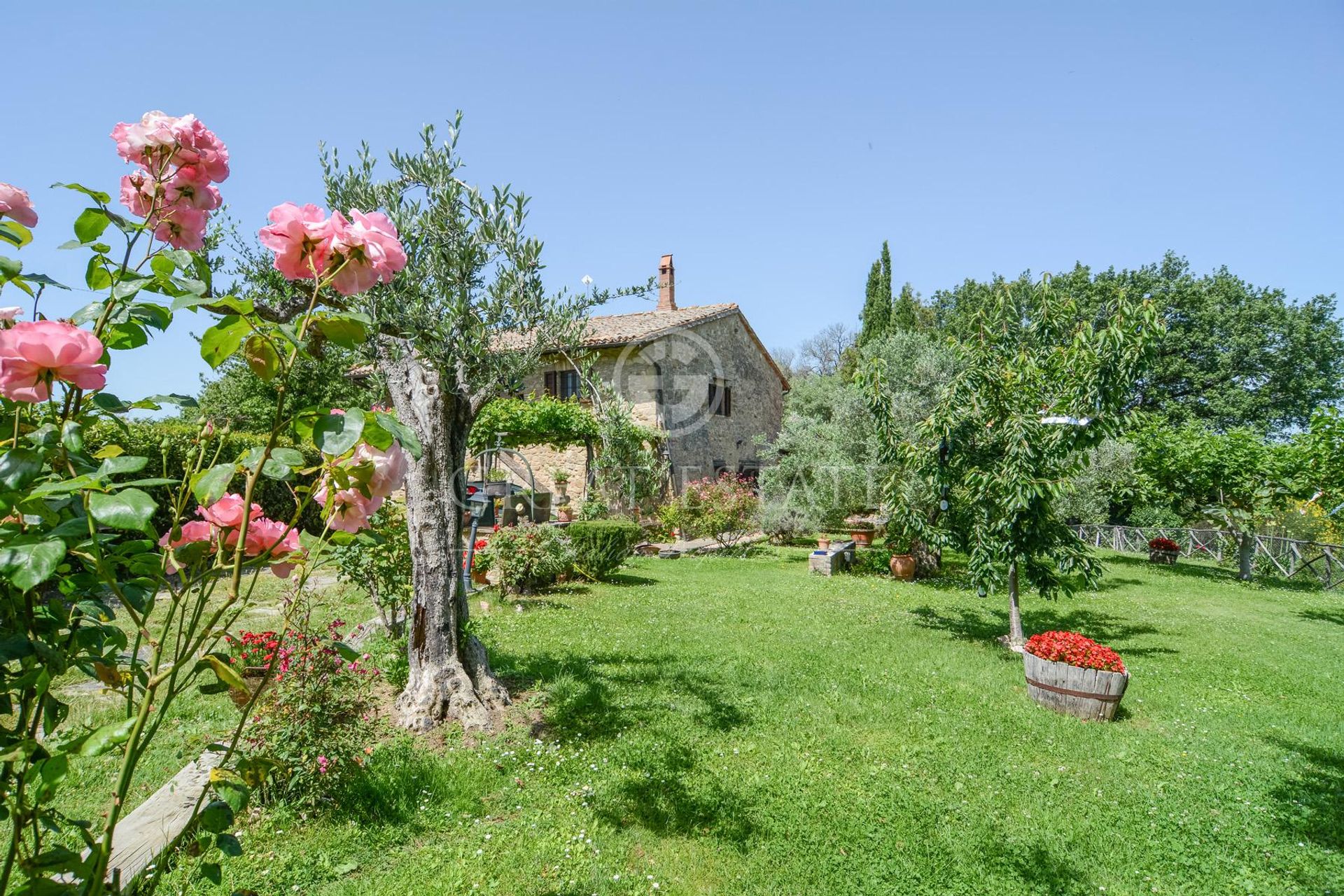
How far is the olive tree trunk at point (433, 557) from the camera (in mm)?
5094

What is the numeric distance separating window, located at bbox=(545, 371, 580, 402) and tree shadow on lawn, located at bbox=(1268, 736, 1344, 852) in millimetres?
16073

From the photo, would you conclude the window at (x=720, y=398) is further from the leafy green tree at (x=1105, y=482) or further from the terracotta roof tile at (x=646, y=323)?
the leafy green tree at (x=1105, y=482)

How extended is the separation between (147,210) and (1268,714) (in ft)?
30.0

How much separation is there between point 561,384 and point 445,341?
14.2 meters

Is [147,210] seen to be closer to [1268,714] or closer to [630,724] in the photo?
[630,724]

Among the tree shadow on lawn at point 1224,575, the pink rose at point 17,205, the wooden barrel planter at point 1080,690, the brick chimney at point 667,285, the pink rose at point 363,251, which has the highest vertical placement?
the brick chimney at point 667,285

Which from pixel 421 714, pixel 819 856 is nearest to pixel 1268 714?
pixel 819 856

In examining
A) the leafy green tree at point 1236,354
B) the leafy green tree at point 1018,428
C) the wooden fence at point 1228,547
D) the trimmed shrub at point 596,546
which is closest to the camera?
the leafy green tree at point 1018,428

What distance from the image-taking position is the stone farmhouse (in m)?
18.2

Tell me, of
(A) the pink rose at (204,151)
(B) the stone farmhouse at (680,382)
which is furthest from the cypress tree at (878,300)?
(A) the pink rose at (204,151)

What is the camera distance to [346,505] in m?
1.48

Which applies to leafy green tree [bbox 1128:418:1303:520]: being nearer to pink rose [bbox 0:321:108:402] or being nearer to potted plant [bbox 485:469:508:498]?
potted plant [bbox 485:469:508:498]

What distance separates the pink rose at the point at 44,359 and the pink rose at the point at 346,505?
0.45 metres

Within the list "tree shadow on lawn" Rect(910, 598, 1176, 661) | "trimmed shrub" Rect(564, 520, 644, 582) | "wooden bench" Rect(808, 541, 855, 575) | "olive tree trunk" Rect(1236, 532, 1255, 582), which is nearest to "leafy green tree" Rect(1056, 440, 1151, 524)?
"olive tree trunk" Rect(1236, 532, 1255, 582)
